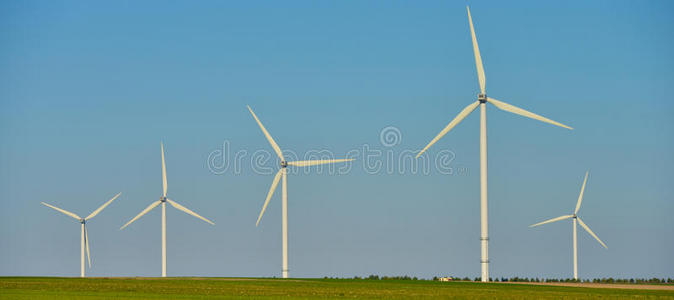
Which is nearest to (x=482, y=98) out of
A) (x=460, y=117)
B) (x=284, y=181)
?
(x=460, y=117)

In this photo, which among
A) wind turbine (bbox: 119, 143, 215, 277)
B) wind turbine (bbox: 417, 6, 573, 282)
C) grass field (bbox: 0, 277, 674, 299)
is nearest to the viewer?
grass field (bbox: 0, 277, 674, 299)

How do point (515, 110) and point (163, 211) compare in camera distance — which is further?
point (163, 211)

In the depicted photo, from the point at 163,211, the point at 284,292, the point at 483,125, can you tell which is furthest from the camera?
the point at 163,211

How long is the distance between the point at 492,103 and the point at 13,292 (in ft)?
141

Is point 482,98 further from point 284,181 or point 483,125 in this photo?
point 284,181

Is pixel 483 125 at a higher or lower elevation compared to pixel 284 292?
higher

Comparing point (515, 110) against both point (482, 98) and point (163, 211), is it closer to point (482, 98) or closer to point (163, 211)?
point (482, 98)

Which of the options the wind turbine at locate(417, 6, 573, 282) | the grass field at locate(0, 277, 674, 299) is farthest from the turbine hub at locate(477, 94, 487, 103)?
the grass field at locate(0, 277, 674, 299)

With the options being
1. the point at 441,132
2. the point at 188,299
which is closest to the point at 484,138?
the point at 441,132

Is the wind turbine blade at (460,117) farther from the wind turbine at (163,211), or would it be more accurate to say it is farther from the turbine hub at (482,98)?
the wind turbine at (163,211)

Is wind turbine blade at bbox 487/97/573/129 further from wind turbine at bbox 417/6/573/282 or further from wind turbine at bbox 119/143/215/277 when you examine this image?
wind turbine at bbox 119/143/215/277

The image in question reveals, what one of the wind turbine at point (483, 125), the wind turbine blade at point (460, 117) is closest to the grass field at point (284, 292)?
the wind turbine at point (483, 125)

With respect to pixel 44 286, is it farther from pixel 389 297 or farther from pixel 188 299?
pixel 389 297

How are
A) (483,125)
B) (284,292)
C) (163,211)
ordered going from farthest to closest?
1. (163,211)
2. (483,125)
3. (284,292)
